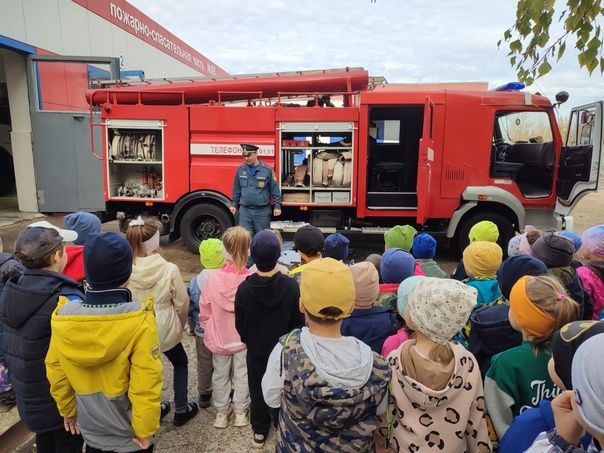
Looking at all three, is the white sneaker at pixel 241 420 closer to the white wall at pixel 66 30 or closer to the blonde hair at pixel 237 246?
the blonde hair at pixel 237 246

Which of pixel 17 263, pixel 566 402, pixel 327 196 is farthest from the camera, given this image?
pixel 327 196

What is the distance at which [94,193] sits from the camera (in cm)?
1068

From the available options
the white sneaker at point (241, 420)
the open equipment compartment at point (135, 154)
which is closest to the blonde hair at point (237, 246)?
the white sneaker at point (241, 420)

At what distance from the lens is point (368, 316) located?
235 centimetres

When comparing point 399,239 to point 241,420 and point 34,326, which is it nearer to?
point 241,420

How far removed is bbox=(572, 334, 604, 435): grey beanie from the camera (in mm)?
983

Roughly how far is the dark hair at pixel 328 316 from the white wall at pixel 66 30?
34.8 feet

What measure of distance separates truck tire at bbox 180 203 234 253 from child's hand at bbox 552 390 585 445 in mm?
6455

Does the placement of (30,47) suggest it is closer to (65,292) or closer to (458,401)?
(65,292)

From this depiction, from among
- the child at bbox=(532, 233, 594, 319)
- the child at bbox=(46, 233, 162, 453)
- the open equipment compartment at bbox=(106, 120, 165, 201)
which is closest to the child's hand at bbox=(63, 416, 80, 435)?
the child at bbox=(46, 233, 162, 453)

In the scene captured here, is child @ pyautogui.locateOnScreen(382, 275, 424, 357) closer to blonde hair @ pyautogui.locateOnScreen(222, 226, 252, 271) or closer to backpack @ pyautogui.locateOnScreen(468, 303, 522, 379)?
backpack @ pyautogui.locateOnScreen(468, 303, 522, 379)

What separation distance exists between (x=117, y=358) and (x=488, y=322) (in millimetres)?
1723

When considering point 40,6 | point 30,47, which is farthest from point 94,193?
point 40,6

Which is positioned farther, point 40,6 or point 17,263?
point 40,6
